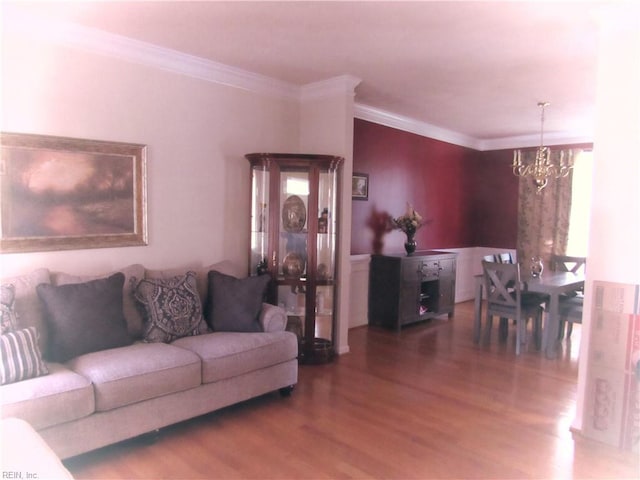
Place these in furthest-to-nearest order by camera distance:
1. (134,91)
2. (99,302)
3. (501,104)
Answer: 1. (501,104)
2. (134,91)
3. (99,302)

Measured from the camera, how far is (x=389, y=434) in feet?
9.91

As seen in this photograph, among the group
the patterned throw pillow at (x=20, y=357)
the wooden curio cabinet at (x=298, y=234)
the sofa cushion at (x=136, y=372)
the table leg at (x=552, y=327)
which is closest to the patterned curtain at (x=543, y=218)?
the table leg at (x=552, y=327)

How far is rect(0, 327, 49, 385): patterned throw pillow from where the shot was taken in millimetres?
2467

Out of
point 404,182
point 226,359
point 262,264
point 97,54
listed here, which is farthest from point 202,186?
point 404,182

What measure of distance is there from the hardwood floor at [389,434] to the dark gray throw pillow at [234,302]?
1.87ft

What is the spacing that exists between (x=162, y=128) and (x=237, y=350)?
1888 millimetres

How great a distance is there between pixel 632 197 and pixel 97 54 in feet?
12.0

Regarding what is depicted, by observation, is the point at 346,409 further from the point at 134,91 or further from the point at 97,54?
the point at 97,54

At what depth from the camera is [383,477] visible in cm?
253

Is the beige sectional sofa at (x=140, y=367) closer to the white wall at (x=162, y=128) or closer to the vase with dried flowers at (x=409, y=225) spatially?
the white wall at (x=162, y=128)

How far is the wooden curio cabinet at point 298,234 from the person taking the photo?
423 centimetres

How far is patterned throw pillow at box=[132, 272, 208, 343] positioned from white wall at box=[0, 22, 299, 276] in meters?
0.46

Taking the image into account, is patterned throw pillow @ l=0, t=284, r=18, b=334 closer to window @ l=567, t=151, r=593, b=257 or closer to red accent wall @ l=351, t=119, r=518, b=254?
red accent wall @ l=351, t=119, r=518, b=254

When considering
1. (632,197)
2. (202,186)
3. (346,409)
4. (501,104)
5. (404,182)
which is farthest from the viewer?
(404,182)
